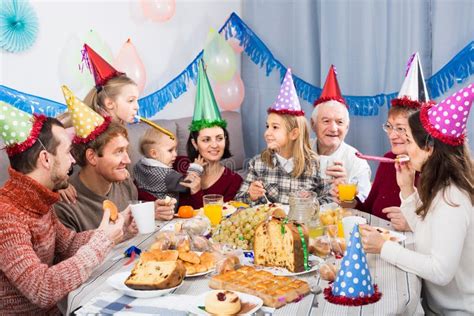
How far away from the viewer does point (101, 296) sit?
1741mm

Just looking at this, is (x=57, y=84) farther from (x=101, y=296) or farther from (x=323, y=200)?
(x=101, y=296)

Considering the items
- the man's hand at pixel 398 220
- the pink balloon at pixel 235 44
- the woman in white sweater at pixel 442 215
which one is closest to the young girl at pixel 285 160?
the man's hand at pixel 398 220

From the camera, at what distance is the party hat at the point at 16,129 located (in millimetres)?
2002

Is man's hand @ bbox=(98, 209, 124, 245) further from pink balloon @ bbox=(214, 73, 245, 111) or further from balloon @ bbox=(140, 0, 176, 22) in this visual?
pink balloon @ bbox=(214, 73, 245, 111)

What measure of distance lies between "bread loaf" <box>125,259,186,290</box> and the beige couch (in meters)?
1.51

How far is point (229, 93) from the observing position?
4.80 metres

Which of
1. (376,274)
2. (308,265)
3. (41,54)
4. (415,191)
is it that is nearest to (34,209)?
(308,265)

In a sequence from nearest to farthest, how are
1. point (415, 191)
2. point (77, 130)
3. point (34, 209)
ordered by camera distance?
point (34, 209)
point (415, 191)
point (77, 130)

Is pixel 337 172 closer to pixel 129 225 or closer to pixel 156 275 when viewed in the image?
pixel 129 225

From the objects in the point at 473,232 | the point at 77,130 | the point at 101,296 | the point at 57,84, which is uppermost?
the point at 57,84

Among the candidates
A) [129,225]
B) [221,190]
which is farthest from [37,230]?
[221,190]

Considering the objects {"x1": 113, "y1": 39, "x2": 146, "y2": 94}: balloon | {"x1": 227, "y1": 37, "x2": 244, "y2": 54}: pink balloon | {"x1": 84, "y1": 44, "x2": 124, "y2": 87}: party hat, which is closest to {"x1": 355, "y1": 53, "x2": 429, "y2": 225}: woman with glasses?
{"x1": 84, "y1": 44, "x2": 124, "y2": 87}: party hat

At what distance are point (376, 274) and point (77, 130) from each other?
4.73ft

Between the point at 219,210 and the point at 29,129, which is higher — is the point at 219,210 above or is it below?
below
